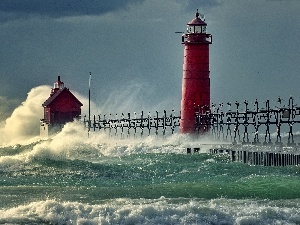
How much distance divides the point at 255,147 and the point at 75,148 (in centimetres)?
1498

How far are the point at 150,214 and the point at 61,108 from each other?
5565 centimetres

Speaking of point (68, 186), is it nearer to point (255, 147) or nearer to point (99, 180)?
point (99, 180)

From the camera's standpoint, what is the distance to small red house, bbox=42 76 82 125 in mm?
78375

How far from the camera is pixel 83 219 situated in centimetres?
2330

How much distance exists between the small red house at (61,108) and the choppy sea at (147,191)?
28563 mm

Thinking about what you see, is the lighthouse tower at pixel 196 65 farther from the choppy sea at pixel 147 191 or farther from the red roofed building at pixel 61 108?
the red roofed building at pixel 61 108

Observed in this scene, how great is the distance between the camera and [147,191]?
2984cm

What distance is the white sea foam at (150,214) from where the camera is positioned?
2319 cm

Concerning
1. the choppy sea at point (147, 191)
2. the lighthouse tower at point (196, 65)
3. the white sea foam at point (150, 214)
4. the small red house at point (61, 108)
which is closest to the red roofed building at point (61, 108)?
the small red house at point (61, 108)

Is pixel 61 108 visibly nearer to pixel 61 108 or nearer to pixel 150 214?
pixel 61 108

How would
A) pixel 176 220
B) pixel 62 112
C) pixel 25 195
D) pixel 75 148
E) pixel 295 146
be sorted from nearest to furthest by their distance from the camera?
pixel 176 220, pixel 25 195, pixel 295 146, pixel 75 148, pixel 62 112

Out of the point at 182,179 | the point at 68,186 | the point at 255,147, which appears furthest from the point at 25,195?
the point at 255,147

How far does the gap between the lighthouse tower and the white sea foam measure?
107ft

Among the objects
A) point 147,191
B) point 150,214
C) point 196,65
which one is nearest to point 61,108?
point 196,65
